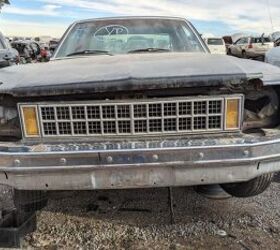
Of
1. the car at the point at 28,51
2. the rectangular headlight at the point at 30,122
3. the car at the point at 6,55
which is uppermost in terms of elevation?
the rectangular headlight at the point at 30,122

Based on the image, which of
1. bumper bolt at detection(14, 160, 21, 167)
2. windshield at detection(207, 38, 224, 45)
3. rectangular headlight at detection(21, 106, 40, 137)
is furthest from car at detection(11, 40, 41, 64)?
bumper bolt at detection(14, 160, 21, 167)

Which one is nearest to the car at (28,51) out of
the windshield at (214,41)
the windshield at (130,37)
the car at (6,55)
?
the car at (6,55)

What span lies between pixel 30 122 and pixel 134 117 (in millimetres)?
684

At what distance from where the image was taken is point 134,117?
279cm

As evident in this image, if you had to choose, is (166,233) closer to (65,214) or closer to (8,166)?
(65,214)

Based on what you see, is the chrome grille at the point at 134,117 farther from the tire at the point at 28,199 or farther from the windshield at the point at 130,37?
the windshield at the point at 130,37

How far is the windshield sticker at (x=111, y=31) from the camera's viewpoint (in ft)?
15.4

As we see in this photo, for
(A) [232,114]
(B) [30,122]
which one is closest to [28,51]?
(B) [30,122]

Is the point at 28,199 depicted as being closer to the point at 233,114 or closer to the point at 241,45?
the point at 233,114

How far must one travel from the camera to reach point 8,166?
277cm

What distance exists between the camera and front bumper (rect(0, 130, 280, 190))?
2711 mm

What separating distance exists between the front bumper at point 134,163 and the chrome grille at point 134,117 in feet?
0.31

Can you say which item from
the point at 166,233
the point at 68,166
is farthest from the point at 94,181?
the point at 166,233

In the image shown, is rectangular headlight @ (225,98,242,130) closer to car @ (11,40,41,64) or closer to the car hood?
the car hood
